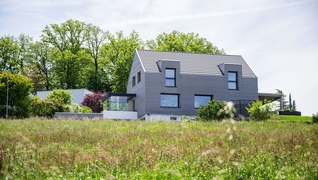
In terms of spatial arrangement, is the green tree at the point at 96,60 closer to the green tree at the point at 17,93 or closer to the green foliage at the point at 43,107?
the green foliage at the point at 43,107

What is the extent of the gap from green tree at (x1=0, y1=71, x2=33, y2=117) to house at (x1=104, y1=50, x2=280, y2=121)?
714 centimetres

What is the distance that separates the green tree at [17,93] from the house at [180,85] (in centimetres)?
714

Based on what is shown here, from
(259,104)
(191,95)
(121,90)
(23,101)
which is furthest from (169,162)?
(121,90)

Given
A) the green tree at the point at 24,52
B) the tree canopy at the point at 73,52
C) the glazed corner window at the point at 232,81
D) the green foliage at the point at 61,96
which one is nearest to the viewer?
the glazed corner window at the point at 232,81

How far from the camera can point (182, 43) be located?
5044cm

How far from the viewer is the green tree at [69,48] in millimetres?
54719

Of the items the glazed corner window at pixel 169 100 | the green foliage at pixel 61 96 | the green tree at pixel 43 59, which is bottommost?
the glazed corner window at pixel 169 100

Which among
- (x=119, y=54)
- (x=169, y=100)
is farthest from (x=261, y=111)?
(x=119, y=54)

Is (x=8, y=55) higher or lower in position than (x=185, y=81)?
higher

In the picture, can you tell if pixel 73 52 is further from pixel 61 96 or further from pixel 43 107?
pixel 43 107

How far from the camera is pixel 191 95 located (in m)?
34.8

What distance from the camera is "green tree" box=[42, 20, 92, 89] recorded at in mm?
54719

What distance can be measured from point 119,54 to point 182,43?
8.21 meters

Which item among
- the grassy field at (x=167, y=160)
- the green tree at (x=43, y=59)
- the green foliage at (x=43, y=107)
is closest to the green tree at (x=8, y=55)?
the green tree at (x=43, y=59)
